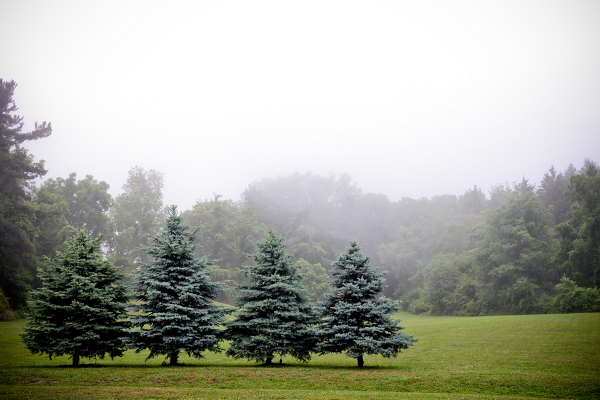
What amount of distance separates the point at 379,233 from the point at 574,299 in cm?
7908

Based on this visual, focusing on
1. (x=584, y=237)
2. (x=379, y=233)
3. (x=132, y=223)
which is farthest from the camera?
(x=379, y=233)

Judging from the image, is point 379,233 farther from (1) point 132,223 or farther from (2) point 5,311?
(2) point 5,311

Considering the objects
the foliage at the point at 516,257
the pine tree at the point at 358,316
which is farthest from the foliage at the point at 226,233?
the pine tree at the point at 358,316

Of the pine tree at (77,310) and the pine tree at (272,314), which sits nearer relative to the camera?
the pine tree at (77,310)

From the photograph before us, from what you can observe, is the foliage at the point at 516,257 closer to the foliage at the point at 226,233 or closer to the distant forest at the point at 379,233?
the distant forest at the point at 379,233

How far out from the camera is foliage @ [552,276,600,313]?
42453 mm

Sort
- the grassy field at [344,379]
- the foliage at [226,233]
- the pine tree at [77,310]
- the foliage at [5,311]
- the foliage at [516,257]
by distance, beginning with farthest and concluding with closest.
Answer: the foliage at [226,233] → the foliage at [516,257] → the foliage at [5,311] → the pine tree at [77,310] → the grassy field at [344,379]

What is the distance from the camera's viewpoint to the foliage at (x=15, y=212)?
4631cm

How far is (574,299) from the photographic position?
44.2 meters

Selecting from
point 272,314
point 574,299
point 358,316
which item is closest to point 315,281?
point 574,299

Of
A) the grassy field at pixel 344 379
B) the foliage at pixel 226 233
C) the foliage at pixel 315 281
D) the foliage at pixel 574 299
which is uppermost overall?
the foliage at pixel 226 233

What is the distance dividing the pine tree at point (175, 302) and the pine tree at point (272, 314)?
132 centimetres

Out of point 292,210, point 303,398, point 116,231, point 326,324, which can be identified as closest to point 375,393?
point 303,398

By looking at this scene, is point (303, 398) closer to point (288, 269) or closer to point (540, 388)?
point (288, 269)
